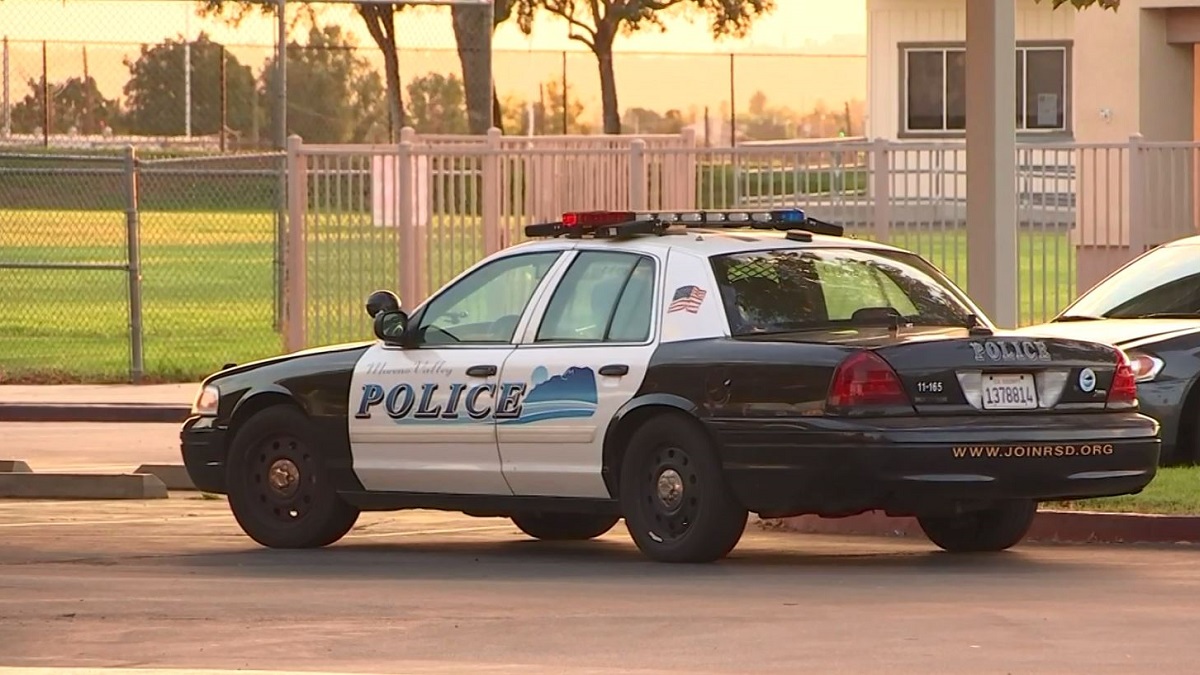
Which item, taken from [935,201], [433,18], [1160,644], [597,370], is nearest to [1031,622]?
[1160,644]

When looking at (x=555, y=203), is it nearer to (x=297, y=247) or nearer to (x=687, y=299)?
(x=297, y=247)

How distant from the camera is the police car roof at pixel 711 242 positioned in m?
12.2

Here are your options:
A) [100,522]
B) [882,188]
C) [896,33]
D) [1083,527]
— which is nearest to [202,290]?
[882,188]

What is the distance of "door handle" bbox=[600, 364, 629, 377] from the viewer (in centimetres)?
1182

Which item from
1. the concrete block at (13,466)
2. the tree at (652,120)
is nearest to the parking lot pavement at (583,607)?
the concrete block at (13,466)

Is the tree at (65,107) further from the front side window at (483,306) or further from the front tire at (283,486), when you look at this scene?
the front side window at (483,306)

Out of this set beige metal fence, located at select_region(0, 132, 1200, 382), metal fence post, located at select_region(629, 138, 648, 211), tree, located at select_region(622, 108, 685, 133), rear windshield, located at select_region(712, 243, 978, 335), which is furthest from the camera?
tree, located at select_region(622, 108, 685, 133)

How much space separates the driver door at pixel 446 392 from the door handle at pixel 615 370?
1.62ft

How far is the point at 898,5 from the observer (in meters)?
56.0

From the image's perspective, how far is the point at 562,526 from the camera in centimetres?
1345

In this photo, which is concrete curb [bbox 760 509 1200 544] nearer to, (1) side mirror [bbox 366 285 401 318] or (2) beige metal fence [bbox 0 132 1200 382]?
(1) side mirror [bbox 366 285 401 318]

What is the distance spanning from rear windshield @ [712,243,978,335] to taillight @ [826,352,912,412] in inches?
26.1

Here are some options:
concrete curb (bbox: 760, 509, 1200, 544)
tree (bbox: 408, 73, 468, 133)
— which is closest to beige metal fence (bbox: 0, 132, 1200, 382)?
concrete curb (bbox: 760, 509, 1200, 544)

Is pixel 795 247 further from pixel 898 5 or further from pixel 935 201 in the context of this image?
pixel 898 5
